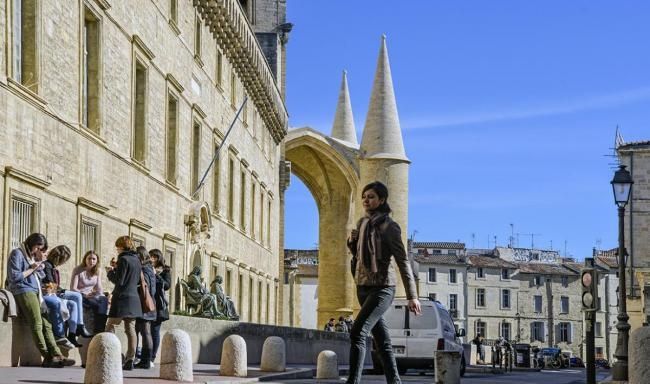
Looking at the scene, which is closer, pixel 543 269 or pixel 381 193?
pixel 381 193

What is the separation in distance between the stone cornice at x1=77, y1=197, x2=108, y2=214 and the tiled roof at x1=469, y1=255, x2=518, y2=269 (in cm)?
8860

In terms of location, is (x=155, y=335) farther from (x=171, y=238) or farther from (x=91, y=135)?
(x=171, y=238)

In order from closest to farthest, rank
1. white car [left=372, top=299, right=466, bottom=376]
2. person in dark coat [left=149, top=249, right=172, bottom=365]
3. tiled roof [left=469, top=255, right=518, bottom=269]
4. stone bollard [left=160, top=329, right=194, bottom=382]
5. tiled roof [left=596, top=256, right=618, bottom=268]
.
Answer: stone bollard [left=160, top=329, right=194, bottom=382]
person in dark coat [left=149, top=249, right=172, bottom=365]
white car [left=372, top=299, right=466, bottom=376]
tiled roof [left=469, top=255, right=518, bottom=269]
tiled roof [left=596, top=256, right=618, bottom=268]

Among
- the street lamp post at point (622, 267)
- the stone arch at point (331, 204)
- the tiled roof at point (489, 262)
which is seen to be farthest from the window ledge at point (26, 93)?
the tiled roof at point (489, 262)

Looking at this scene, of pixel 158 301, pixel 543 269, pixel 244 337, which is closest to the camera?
pixel 158 301

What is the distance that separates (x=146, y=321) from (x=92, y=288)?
177 cm

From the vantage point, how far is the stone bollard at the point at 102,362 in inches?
446

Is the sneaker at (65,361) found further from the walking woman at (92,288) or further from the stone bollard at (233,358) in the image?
the stone bollard at (233,358)

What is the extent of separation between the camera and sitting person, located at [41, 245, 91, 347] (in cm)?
1561

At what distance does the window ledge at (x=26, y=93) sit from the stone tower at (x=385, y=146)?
1453 inches

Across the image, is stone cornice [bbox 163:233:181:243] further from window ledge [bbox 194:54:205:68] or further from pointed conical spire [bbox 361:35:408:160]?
pointed conical spire [bbox 361:35:408:160]

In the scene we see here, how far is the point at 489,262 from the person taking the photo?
11119 centimetres

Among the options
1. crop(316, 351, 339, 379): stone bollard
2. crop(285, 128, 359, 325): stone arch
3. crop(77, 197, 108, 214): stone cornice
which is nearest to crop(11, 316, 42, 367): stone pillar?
crop(316, 351, 339, 379): stone bollard

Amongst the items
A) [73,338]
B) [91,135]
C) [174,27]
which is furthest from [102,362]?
[174,27]
